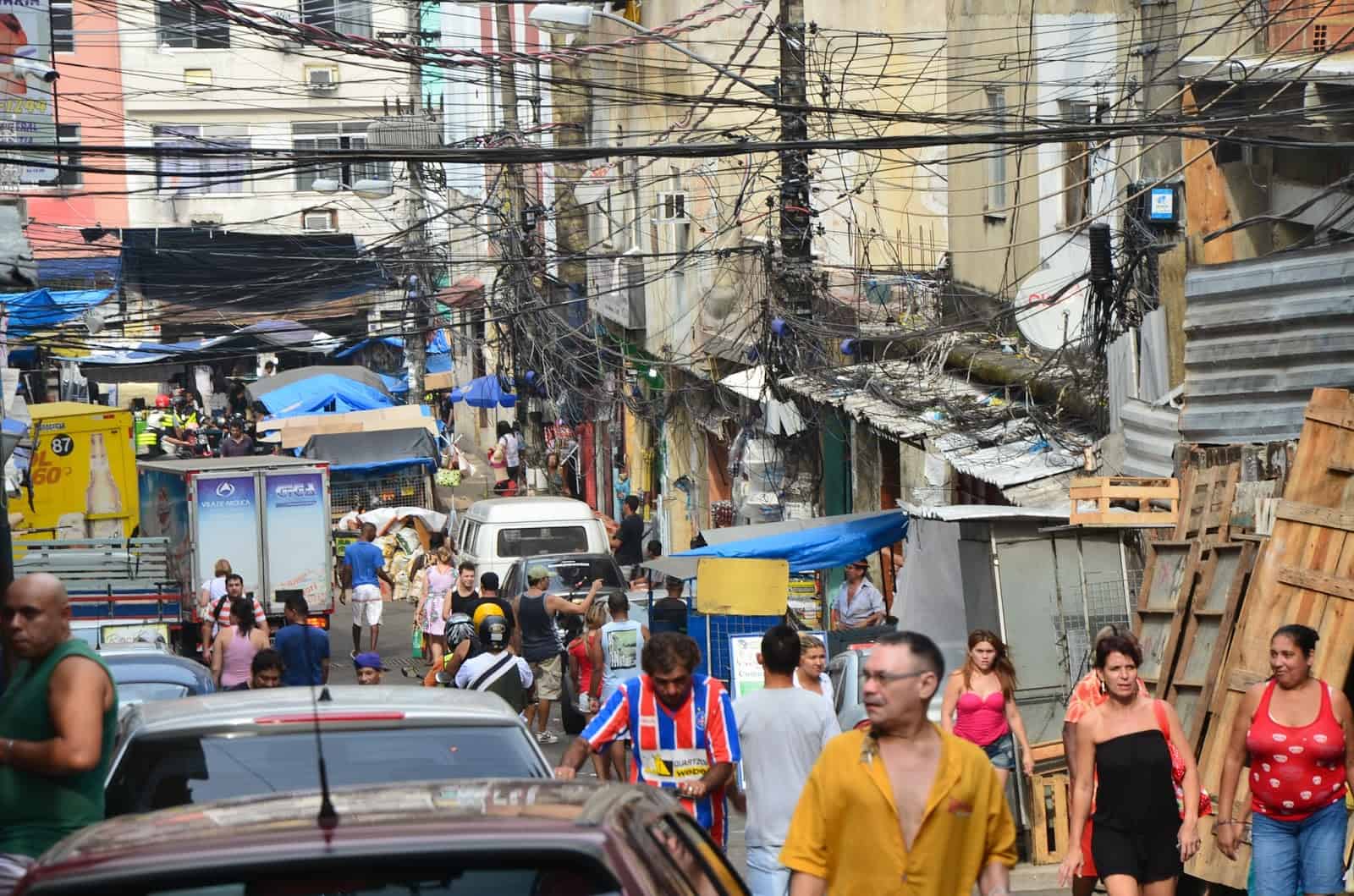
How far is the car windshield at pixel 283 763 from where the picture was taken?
5.79 metres

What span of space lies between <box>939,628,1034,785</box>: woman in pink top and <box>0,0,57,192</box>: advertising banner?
258 inches

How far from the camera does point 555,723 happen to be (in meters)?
18.7

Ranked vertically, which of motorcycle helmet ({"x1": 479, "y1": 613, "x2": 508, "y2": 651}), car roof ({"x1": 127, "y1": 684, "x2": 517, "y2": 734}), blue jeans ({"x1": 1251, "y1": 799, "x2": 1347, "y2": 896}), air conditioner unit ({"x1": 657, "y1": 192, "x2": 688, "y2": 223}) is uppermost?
air conditioner unit ({"x1": 657, "y1": 192, "x2": 688, "y2": 223})

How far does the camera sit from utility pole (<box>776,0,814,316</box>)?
19.4 m

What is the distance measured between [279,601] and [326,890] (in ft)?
70.7

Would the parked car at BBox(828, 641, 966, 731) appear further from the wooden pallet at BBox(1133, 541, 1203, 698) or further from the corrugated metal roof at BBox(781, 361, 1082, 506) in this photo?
the wooden pallet at BBox(1133, 541, 1203, 698)

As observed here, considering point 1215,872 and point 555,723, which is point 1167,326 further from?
point 555,723

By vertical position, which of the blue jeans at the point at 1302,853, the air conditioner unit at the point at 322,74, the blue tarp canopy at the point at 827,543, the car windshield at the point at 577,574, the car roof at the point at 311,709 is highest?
the air conditioner unit at the point at 322,74

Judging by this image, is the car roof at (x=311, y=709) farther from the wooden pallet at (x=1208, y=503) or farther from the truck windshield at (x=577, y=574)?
the truck windshield at (x=577, y=574)

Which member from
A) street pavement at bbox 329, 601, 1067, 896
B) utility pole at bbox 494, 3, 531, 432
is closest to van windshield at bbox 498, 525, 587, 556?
street pavement at bbox 329, 601, 1067, 896

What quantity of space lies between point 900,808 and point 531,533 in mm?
19490

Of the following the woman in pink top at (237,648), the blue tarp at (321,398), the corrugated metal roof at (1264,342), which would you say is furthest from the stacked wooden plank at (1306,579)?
the blue tarp at (321,398)

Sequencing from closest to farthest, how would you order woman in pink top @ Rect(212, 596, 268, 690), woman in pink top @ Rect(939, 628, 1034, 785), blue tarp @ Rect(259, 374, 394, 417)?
woman in pink top @ Rect(939, 628, 1034, 785)
woman in pink top @ Rect(212, 596, 268, 690)
blue tarp @ Rect(259, 374, 394, 417)

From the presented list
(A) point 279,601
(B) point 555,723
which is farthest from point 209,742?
(A) point 279,601
